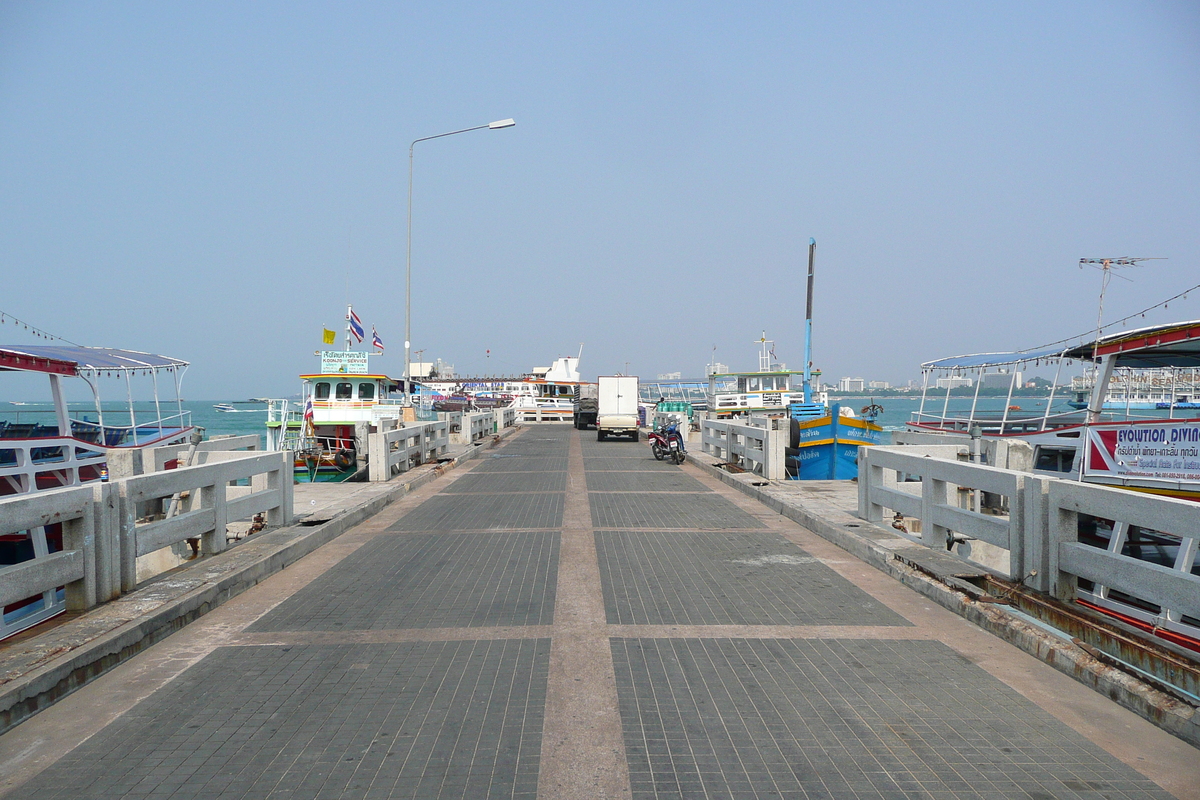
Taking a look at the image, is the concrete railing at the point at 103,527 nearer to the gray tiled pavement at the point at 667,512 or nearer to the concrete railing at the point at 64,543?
the concrete railing at the point at 64,543

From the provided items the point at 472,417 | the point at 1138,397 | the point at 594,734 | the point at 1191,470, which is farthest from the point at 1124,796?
the point at 472,417

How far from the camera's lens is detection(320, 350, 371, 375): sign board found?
94.0 feet

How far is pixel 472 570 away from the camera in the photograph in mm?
8727

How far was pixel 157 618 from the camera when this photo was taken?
6.23 meters

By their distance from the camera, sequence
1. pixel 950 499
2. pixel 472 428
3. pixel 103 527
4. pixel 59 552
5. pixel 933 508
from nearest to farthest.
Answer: pixel 59 552
pixel 103 527
pixel 933 508
pixel 950 499
pixel 472 428

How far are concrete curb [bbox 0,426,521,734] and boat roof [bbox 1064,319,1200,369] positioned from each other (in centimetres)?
1126

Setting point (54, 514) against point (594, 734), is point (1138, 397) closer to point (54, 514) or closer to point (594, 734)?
point (594, 734)

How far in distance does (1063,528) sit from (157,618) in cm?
711

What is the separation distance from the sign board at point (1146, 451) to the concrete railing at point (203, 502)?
35.2ft

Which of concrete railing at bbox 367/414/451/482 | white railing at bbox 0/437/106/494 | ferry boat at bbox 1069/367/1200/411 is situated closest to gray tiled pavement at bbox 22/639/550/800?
white railing at bbox 0/437/106/494

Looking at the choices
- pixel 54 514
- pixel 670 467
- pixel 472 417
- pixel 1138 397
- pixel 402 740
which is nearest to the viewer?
pixel 402 740

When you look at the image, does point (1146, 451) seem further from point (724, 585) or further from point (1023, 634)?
point (724, 585)

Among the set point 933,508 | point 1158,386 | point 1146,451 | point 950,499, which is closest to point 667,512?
point 950,499

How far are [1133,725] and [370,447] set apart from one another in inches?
542
